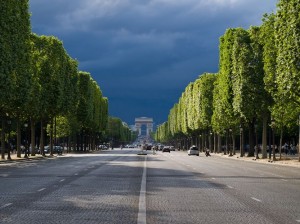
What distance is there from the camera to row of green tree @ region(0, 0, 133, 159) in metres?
53.0

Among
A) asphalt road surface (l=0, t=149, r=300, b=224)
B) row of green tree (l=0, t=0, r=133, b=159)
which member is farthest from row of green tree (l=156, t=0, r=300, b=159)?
asphalt road surface (l=0, t=149, r=300, b=224)

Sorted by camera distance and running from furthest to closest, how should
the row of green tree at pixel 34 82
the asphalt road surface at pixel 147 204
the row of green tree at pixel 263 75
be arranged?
the row of green tree at pixel 34 82 < the row of green tree at pixel 263 75 < the asphalt road surface at pixel 147 204

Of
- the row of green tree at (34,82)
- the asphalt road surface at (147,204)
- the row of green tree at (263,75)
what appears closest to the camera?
the asphalt road surface at (147,204)

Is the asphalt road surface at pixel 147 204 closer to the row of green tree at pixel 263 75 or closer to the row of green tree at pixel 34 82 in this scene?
the row of green tree at pixel 263 75

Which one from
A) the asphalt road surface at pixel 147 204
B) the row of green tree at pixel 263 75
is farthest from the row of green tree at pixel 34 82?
the asphalt road surface at pixel 147 204

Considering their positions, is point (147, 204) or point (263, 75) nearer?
point (147, 204)

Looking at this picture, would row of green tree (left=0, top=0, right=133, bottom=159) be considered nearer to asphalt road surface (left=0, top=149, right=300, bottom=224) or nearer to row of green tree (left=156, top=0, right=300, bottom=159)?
row of green tree (left=156, top=0, right=300, bottom=159)

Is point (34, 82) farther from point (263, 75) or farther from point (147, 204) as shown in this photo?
point (147, 204)

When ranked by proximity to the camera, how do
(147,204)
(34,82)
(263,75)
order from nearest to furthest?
(147,204)
(263,75)
(34,82)

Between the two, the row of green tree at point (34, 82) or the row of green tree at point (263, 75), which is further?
the row of green tree at point (34, 82)

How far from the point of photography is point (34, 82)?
A: 237 ft

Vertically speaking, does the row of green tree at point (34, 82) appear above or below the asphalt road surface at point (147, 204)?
above

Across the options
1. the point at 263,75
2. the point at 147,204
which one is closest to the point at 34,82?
the point at 263,75

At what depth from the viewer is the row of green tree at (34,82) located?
53.0 meters
